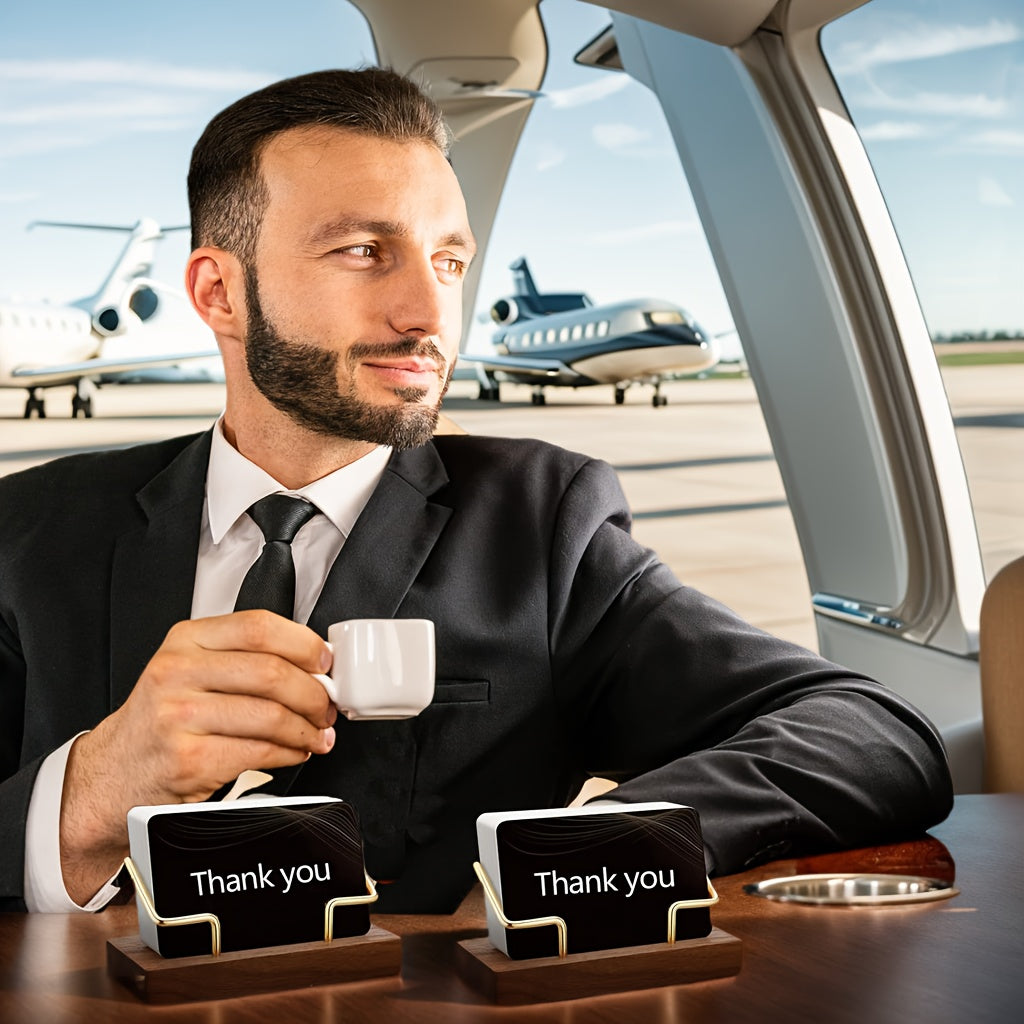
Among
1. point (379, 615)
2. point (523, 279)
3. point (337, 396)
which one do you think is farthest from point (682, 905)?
point (523, 279)

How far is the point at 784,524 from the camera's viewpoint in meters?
6.72

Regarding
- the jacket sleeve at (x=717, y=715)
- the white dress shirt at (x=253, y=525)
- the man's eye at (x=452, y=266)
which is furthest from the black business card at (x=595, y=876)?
the man's eye at (x=452, y=266)

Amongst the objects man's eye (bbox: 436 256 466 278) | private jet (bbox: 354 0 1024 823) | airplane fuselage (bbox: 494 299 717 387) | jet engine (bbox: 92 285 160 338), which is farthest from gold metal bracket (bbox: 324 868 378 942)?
airplane fuselage (bbox: 494 299 717 387)

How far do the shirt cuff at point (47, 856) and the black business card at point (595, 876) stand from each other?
43 cm

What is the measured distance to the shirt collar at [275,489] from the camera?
148cm

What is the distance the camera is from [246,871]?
2.71 feet

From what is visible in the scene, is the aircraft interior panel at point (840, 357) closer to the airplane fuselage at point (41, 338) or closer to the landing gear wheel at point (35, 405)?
the airplane fuselage at point (41, 338)

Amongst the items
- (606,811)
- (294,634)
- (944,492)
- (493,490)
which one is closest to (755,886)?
(606,811)

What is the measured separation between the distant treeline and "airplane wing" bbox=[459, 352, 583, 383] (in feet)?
9.91

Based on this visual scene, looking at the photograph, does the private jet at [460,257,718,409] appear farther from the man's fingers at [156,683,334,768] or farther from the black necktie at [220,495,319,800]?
the man's fingers at [156,683,334,768]

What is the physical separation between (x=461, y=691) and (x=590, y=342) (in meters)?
5.73

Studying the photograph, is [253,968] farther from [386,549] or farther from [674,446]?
[674,446]

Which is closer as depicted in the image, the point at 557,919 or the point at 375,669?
the point at 557,919

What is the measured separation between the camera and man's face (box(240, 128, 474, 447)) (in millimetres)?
1432
